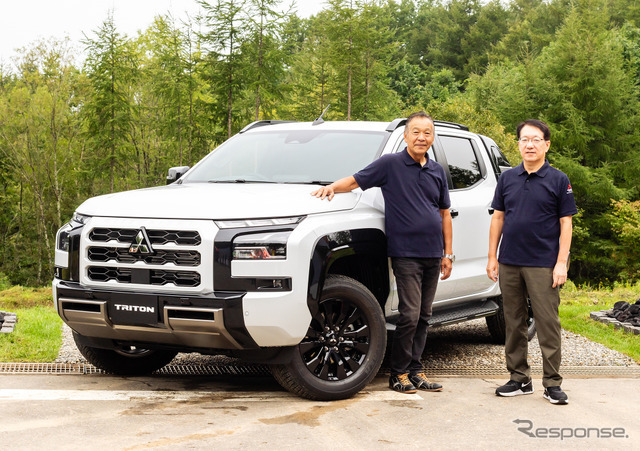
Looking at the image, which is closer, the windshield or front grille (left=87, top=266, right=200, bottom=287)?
front grille (left=87, top=266, right=200, bottom=287)

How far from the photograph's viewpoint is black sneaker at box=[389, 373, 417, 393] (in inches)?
227

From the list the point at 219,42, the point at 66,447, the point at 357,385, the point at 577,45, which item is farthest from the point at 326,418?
the point at 577,45

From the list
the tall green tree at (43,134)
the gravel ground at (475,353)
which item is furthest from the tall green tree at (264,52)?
the gravel ground at (475,353)

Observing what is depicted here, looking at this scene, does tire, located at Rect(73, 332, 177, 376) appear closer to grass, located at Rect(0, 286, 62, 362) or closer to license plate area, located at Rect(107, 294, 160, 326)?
grass, located at Rect(0, 286, 62, 362)

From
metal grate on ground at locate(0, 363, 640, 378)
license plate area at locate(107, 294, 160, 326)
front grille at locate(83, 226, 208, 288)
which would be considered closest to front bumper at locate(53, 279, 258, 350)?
license plate area at locate(107, 294, 160, 326)

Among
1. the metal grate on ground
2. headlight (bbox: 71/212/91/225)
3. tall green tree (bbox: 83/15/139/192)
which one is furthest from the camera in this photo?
tall green tree (bbox: 83/15/139/192)

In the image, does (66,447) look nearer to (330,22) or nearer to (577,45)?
(330,22)

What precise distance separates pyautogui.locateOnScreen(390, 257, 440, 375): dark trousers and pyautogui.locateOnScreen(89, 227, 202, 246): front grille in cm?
157

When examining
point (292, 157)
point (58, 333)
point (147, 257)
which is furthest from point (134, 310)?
point (58, 333)

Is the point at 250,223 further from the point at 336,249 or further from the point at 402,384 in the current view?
the point at 402,384

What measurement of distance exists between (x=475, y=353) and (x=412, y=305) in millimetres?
2344

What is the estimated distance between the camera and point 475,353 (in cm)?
778

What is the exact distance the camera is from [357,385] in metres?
5.48

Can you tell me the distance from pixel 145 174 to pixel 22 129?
6.92 m
